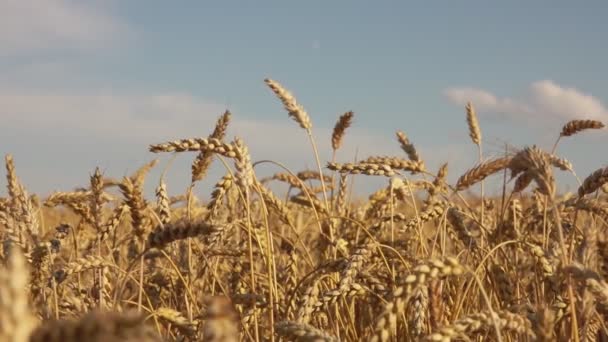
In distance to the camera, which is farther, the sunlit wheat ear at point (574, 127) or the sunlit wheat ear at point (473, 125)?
the sunlit wheat ear at point (473, 125)

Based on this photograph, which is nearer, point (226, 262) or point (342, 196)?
point (342, 196)

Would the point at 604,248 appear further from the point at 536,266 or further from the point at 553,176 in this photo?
the point at 536,266

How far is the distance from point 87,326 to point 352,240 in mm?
3395

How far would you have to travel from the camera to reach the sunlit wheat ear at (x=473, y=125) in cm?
456

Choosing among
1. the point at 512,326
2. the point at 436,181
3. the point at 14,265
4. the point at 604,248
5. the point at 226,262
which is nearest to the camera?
the point at 14,265

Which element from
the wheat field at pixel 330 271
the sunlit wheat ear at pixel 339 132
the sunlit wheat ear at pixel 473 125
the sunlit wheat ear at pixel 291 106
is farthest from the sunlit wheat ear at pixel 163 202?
the sunlit wheat ear at pixel 473 125

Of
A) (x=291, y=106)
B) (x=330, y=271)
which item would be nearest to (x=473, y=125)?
(x=291, y=106)

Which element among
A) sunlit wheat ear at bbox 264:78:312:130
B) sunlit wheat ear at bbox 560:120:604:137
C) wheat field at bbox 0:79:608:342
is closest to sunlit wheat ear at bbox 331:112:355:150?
wheat field at bbox 0:79:608:342

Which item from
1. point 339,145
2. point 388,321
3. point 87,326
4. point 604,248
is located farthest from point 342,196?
point 87,326

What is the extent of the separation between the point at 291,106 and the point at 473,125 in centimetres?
134

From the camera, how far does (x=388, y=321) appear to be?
163 cm

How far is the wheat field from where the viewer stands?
1.74 m

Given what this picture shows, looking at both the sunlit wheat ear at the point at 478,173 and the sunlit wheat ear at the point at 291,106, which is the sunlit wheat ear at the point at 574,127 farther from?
the sunlit wheat ear at the point at 291,106

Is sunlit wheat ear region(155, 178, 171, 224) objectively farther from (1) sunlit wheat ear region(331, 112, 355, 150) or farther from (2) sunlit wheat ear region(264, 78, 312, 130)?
(1) sunlit wheat ear region(331, 112, 355, 150)
